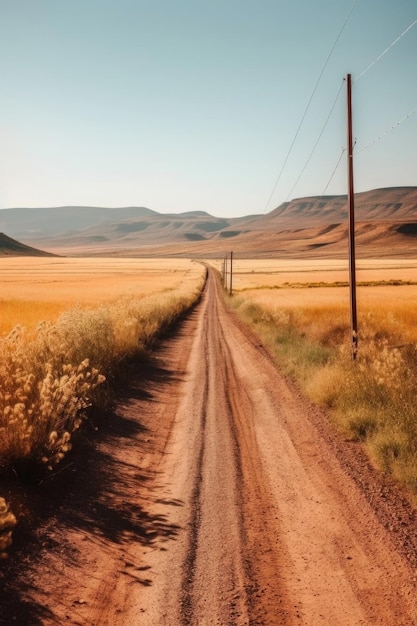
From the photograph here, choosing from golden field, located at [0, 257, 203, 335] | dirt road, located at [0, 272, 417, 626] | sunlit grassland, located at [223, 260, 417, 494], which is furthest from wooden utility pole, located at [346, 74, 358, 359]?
golden field, located at [0, 257, 203, 335]

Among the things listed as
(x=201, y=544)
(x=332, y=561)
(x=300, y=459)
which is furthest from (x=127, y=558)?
(x=300, y=459)

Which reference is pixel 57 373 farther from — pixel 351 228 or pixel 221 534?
pixel 351 228

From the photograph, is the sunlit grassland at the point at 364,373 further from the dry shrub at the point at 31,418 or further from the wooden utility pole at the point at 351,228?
the dry shrub at the point at 31,418

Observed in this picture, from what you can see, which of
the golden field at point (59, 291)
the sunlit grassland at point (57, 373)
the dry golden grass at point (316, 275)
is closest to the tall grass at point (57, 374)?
the sunlit grassland at point (57, 373)

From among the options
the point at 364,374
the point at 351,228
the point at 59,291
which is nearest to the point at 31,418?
the point at 364,374

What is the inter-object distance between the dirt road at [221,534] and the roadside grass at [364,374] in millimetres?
489

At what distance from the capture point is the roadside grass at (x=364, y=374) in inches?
317

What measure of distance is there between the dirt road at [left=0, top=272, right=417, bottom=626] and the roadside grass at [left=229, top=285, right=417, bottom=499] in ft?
1.60

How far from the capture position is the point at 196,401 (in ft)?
39.2

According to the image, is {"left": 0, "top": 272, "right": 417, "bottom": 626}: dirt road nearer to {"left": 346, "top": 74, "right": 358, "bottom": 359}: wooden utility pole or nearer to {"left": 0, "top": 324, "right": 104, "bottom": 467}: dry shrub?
{"left": 0, "top": 324, "right": 104, "bottom": 467}: dry shrub

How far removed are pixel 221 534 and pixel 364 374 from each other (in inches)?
281

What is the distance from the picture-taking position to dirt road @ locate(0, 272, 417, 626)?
450 cm

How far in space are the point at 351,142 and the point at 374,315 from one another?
11856 millimetres

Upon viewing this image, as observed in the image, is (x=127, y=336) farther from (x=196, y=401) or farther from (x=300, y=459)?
(x=300, y=459)
